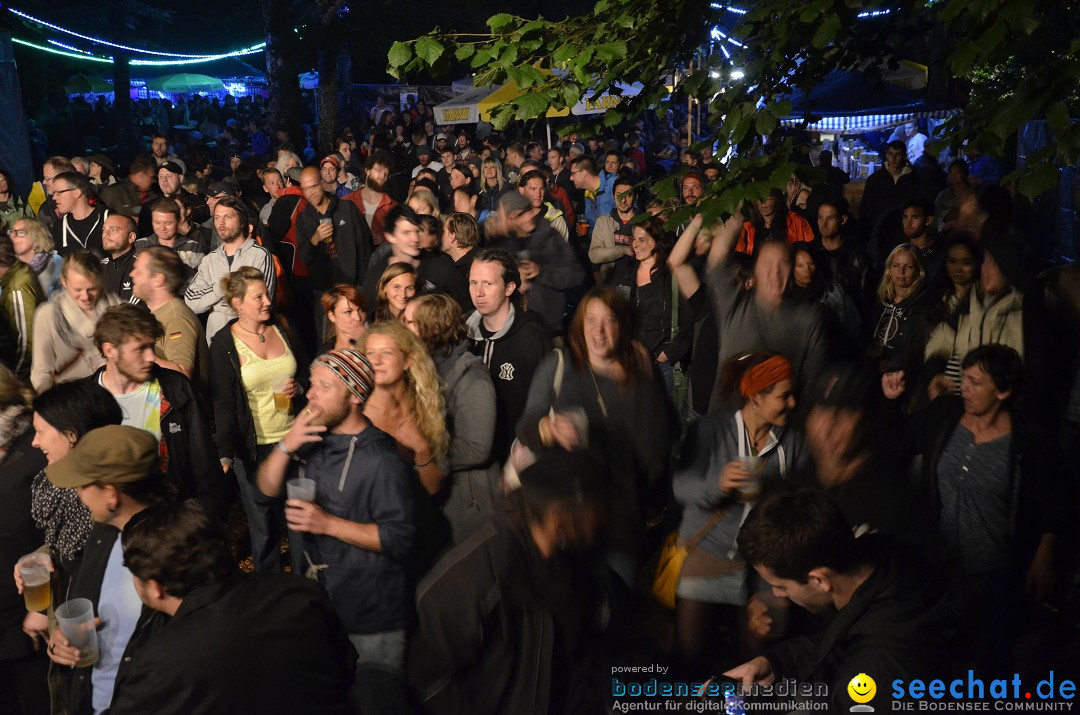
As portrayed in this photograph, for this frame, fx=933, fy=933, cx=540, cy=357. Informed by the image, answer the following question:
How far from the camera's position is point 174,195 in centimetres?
873

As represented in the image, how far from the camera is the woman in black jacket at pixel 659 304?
6484 millimetres

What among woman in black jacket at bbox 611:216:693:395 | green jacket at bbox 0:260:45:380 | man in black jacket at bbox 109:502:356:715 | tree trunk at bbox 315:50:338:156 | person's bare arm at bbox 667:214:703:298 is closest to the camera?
man in black jacket at bbox 109:502:356:715

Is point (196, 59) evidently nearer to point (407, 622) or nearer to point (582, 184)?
point (582, 184)

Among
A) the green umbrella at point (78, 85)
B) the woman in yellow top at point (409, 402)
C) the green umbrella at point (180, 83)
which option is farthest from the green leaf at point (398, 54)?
the green umbrella at point (180, 83)

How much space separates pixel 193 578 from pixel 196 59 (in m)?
42.2

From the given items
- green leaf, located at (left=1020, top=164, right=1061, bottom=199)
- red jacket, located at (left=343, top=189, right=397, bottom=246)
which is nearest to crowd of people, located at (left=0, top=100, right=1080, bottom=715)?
green leaf, located at (left=1020, top=164, right=1061, bottom=199)

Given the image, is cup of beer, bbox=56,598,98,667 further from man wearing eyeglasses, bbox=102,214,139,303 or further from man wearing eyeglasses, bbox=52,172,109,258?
man wearing eyeglasses, bbox=52,172,109,258

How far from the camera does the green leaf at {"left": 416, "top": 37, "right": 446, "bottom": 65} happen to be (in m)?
4.78

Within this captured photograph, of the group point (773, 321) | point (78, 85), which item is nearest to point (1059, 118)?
point (773, 321)

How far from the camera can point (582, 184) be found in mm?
12312

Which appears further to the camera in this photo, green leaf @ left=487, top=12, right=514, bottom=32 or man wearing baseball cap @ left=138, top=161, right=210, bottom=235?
man wearing baseball cap @ left=138, top=161, right=210, bottom=235

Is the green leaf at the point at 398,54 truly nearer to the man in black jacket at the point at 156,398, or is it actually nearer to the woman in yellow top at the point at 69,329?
the man in black jacket at the point at 156,398

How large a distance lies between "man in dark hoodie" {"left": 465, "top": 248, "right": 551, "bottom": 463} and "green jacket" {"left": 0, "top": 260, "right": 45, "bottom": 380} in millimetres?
3138

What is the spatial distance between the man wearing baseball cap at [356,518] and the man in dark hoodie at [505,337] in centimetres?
125
